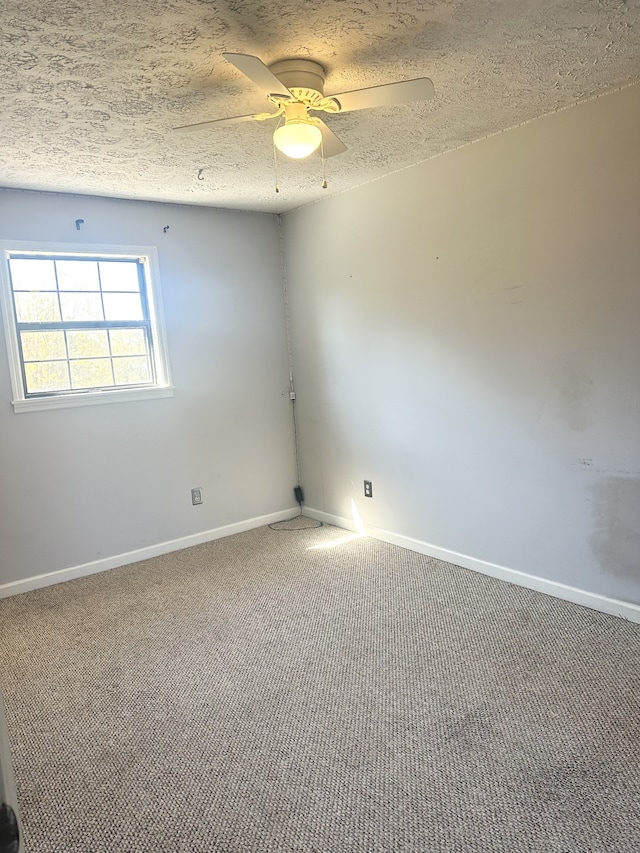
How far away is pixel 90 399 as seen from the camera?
11.8 feet

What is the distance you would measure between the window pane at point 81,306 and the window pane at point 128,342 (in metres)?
0.16

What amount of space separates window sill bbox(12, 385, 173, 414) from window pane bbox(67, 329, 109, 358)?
256 mm

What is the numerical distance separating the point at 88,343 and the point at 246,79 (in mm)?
2158

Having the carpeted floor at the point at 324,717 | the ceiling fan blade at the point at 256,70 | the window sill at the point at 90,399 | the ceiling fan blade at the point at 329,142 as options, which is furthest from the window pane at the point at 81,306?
the ceiling fan blade at the point at 256,70

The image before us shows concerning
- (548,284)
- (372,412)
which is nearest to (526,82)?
(548,284)

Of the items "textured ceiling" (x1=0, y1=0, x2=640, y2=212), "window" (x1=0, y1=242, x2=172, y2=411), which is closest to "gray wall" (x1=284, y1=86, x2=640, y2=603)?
"textured ceiling" (x1=0, y1=0, x2=640, y2=212)

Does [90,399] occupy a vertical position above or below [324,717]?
above

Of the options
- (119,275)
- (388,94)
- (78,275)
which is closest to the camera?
(388,94)

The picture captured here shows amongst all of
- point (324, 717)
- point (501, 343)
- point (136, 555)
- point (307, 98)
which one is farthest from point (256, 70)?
point (136, 555)

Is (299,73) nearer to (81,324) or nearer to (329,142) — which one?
(329,142)

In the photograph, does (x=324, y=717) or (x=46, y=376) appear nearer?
(x=324, y=717)

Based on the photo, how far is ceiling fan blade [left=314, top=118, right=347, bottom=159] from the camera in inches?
85.2

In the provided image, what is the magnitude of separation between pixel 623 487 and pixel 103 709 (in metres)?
2.49

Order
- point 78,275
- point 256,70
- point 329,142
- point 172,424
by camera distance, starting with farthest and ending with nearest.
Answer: point 172,424
point 78,275
point 329,142
point 256,70
